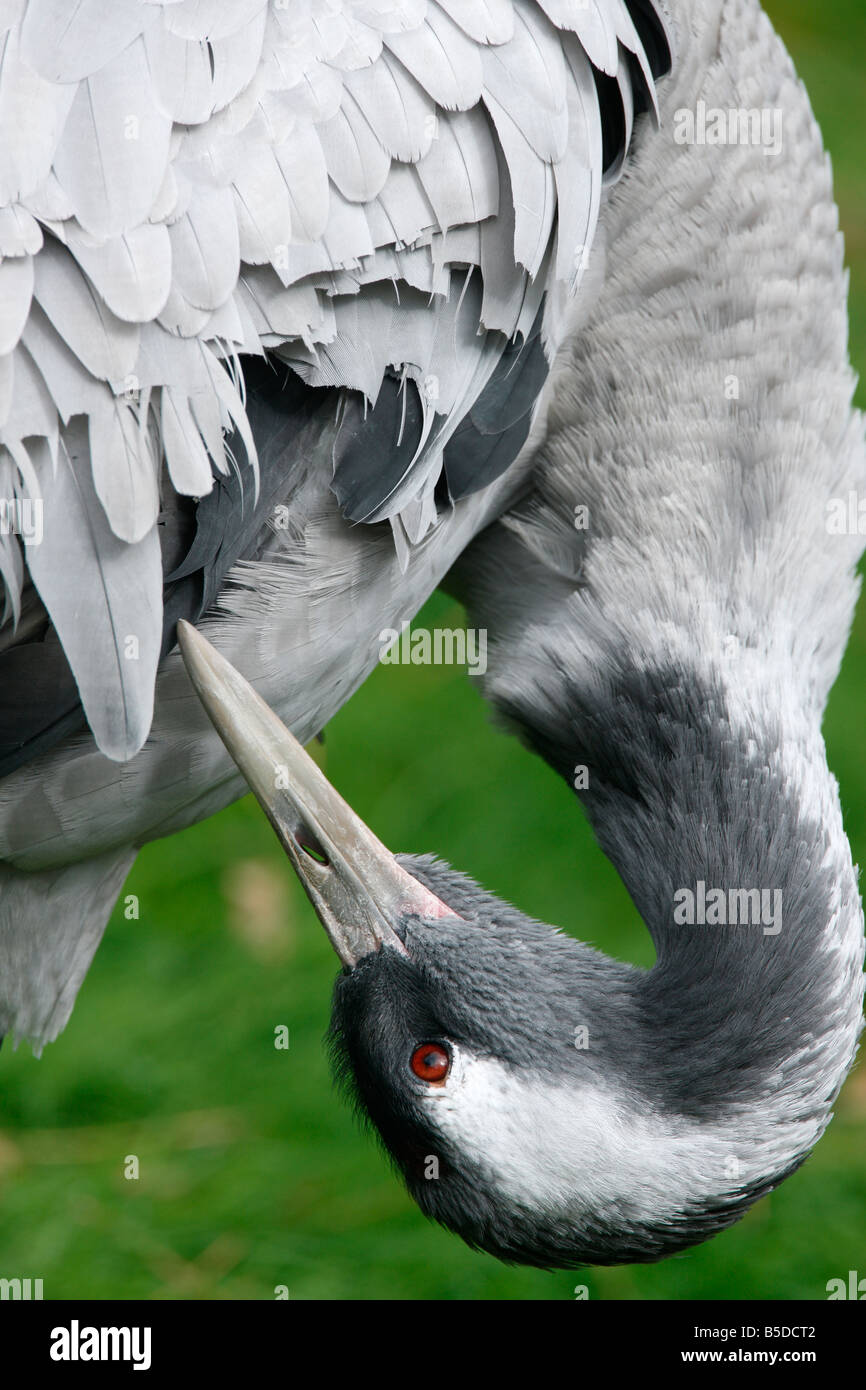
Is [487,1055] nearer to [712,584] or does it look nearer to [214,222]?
[712,584]

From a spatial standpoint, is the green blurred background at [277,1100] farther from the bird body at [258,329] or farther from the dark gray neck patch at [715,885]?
the bird body at [258,329]

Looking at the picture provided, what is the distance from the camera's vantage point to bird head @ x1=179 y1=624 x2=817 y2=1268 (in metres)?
2.38

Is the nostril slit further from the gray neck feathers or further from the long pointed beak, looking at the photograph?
the gray neck feathers

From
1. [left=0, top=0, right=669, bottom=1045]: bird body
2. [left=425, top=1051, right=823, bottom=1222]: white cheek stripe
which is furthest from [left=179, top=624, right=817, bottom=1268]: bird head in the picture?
[left=0, top=0, right=669, bottom=1045]: bird body

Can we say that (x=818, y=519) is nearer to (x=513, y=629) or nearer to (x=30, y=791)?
(x=513, y=629)

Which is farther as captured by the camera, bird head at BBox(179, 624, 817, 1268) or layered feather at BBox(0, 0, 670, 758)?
bird head at BBox(179, 624, 817, 1268)

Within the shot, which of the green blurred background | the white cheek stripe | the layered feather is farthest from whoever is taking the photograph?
the green blurred background

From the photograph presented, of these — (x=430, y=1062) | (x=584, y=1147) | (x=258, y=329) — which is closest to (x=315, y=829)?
(x=430, y=1062)

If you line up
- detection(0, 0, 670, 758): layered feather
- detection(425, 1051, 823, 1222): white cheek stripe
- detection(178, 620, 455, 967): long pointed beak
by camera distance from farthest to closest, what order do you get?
detection(178, 620, 455, 967): long pointed beak < detection(425, 1051, 823, 1222): white cheek stripe < detection(0, 0, 670, 758): layered feather

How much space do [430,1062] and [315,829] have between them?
1.28 ft

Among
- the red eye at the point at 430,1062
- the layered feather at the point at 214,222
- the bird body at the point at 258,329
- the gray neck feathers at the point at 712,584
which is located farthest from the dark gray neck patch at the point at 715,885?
the layered feather at the point at 214,222

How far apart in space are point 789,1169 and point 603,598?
1002 millimetres

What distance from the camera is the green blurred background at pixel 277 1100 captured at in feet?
13.4
